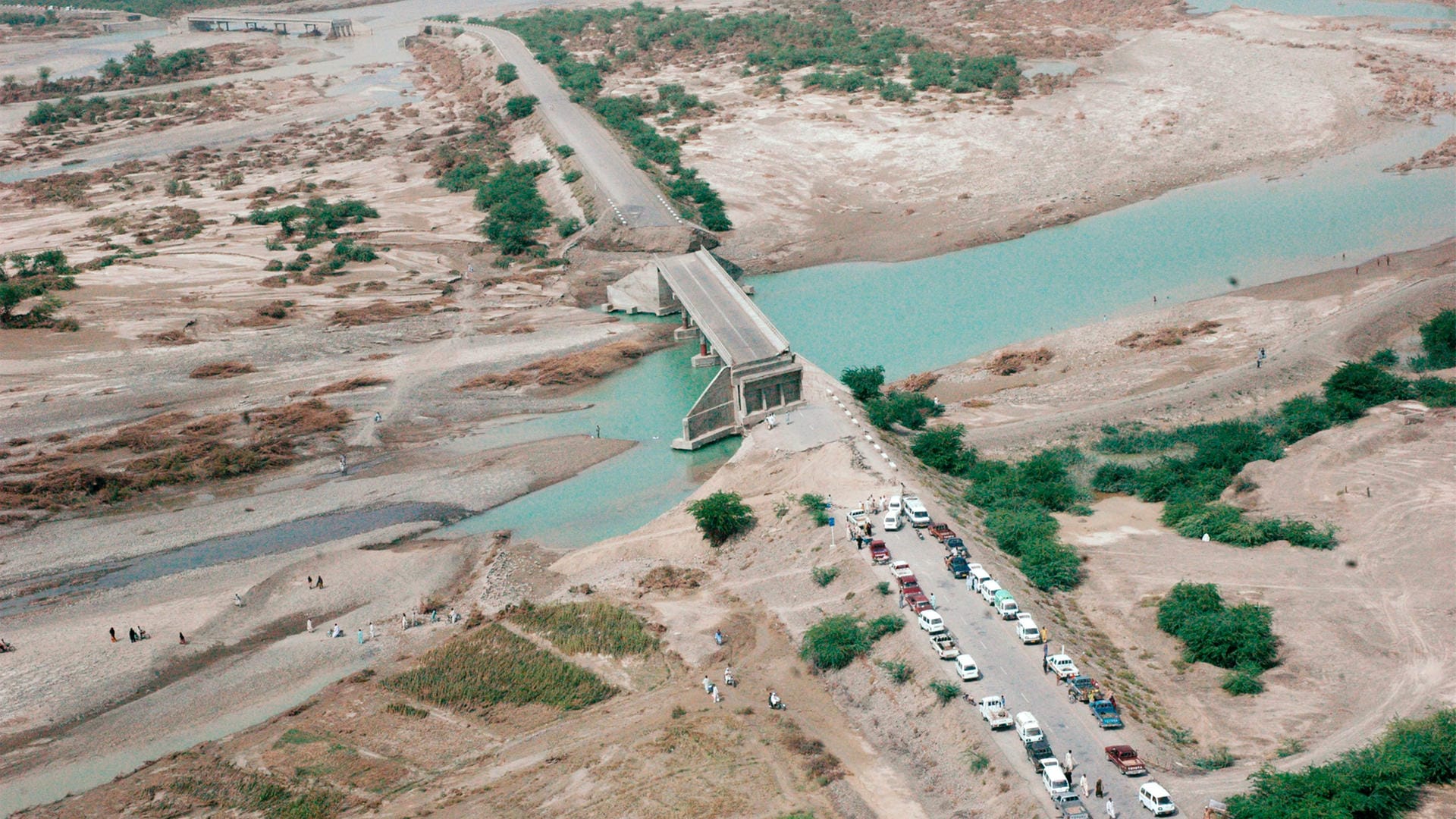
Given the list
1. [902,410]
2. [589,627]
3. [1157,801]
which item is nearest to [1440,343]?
[902,410]

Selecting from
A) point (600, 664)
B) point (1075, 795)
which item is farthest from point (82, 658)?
point (1075, 795)

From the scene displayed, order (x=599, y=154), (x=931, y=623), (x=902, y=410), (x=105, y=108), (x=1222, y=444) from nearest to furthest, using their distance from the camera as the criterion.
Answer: (x=931, y=623), (x=1222, y=444), (x=902, y=410), (x=599, y=154), (x=105, y=108)

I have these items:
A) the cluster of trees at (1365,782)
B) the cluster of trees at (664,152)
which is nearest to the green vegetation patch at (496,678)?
the cluster of trees at (1365,782)

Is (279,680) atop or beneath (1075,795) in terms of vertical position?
beneath

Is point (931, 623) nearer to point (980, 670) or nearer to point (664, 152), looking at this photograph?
point (980, 670)

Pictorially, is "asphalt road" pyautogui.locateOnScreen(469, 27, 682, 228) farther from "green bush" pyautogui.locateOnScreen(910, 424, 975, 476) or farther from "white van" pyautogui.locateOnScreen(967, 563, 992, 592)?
"white van" pyautogui.locateOnScreen(967, 563, 992, 592)

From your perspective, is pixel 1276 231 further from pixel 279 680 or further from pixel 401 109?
pixel 401 109
